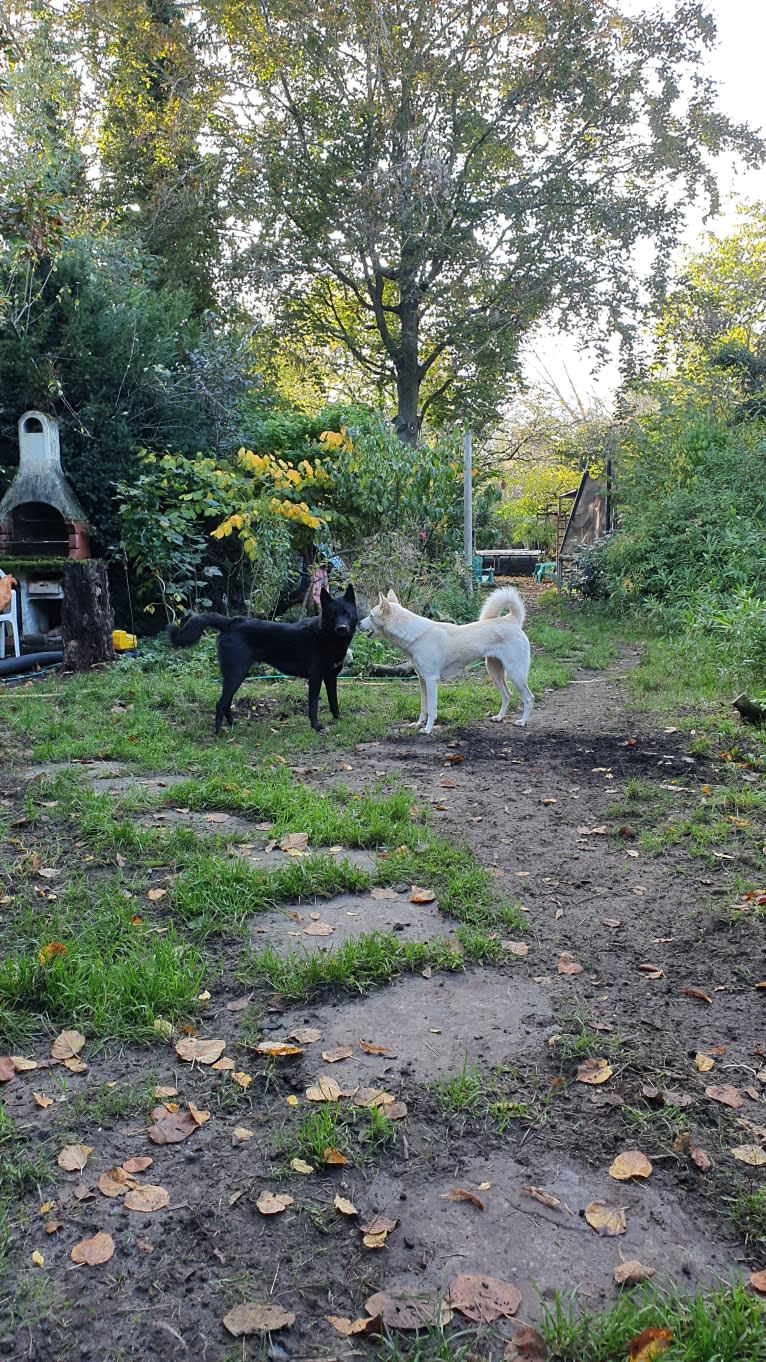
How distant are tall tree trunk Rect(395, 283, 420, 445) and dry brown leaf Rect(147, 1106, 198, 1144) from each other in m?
16.5

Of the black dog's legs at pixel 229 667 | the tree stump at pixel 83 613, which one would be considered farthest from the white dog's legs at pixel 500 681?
the tree stump at pixel 83 613

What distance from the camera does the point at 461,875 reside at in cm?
336

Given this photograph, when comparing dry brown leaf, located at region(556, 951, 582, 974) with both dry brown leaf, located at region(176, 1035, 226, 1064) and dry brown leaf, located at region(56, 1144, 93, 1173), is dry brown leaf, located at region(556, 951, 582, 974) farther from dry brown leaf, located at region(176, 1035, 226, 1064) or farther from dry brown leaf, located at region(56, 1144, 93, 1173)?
dry brown leaf, located at region(56, 1144, 93, 1173)

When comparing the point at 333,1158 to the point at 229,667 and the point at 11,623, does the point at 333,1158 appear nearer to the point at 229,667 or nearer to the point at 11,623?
the point at 229,667

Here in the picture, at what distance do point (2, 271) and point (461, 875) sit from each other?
9.36m

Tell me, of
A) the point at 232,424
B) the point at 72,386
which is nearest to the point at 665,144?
the point at 232,424

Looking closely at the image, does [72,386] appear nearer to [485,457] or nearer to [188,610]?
[188,610]

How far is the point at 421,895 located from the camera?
3225 millimetres

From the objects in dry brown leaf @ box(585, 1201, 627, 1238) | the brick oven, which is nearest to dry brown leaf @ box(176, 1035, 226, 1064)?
dry brown leaf @ box(585, 1201, 627, 1238)

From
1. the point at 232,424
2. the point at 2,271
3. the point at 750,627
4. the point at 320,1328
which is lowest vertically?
the point at 320,1328

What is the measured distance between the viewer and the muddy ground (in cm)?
152

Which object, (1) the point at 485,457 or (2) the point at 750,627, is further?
(1) the point at 485,457

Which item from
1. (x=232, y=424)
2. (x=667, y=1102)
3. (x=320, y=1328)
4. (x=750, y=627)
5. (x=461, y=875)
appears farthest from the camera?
(x=232, y=424)

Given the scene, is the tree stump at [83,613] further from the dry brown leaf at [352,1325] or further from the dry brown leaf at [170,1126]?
the dry brown leaf at [352,1325]
